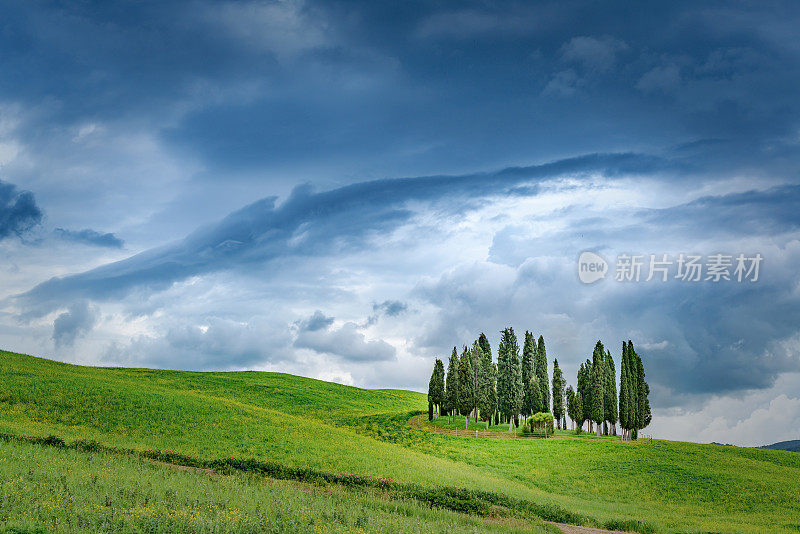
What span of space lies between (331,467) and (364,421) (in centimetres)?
4133

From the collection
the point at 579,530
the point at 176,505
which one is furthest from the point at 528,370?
the point at 176,505

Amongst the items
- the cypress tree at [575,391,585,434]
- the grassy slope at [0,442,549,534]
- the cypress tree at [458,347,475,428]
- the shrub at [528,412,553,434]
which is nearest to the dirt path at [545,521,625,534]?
the grassy slope at [0,442,549,534]

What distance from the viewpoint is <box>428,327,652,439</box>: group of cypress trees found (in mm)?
81938

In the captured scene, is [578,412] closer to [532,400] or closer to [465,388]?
[532,400]

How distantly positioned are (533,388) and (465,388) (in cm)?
1224

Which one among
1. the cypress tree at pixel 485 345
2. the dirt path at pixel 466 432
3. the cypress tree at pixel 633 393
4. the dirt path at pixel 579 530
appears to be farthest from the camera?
the cypress tree at pixel 485 345

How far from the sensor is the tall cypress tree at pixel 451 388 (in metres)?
87.1

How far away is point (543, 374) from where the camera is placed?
89250 millimetres

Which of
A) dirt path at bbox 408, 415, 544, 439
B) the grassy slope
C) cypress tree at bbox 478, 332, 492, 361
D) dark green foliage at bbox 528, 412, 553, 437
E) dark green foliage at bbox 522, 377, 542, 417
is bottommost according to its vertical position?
dirt path at bbox 408, 415, 544, 439

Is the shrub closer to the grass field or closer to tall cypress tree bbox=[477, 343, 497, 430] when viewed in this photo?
tall cypress tree bbox=[477, 343, 497, 430]

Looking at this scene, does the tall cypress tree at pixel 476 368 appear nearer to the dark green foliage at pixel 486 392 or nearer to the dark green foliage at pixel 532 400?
the dark green foliage at pixel 486 392

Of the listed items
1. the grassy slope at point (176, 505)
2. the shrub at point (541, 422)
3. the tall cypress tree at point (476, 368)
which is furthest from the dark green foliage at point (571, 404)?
the grassy slope at point (176, 505)

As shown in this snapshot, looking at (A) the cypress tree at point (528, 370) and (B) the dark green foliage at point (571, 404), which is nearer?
(A) the cypress tree at point (528, 370)

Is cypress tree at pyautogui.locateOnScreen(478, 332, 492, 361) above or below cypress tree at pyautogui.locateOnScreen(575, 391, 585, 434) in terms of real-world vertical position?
above
